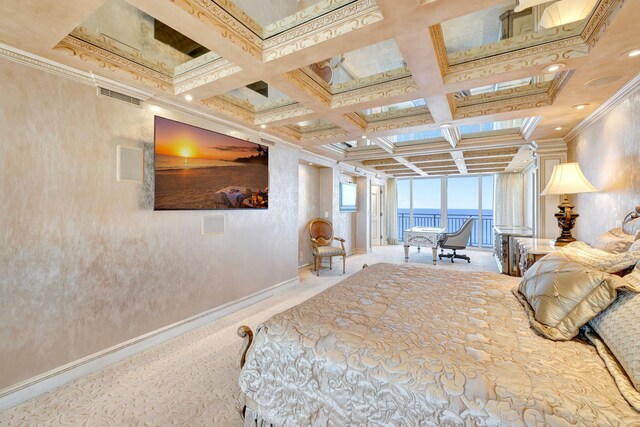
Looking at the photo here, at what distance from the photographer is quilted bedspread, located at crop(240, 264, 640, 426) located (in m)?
0.87

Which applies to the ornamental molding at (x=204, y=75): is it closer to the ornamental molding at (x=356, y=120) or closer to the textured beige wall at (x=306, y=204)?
the ornamental molding at (x=356, y=120)

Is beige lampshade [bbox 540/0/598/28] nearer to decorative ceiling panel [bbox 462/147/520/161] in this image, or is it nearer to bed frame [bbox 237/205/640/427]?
decorative ceiling panel [bbox 462/147/520/161]

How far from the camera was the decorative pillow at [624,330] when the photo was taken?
92 centimetres

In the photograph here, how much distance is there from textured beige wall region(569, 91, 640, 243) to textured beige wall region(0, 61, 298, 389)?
412 centimetres

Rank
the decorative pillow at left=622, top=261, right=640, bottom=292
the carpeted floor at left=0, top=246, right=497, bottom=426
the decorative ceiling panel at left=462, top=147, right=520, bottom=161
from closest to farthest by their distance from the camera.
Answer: the decorative pillow at left=622, top=261, right=640, bottom=292, the carpeted floor at left=0, top=246, right=497, bottom=426, the decorative ceiling panel at left=462, top=147, right=520, bottom=161

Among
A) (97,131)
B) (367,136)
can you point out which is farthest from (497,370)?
(367,136)

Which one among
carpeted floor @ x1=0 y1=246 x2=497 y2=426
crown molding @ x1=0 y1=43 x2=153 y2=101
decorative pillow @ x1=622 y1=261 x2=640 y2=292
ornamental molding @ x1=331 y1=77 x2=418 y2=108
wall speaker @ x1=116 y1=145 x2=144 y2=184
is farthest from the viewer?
ornamental molding @ x1=331 y1=77 x2=418 y2=108

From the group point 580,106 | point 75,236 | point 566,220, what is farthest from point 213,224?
point 580,106

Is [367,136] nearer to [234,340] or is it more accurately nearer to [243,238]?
[243,238]

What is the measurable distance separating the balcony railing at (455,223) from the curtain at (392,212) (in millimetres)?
650

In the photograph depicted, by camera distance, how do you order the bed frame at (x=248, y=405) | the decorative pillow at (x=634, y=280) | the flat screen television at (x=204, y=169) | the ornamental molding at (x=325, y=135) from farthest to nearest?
the ornamental molding at (x=325, y=135) → the flat screen television at (x=204, y=169) → the bed frame at (x=248, y=405) → the decorative pillow at (x=634, y=280)

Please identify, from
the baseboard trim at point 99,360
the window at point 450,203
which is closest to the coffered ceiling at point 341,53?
the baseboard trim at point 99,360

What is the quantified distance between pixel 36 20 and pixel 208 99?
51.3 inches

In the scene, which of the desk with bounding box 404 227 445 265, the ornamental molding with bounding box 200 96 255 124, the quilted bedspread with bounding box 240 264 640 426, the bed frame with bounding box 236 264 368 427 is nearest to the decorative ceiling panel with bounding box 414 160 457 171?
the desk with bounding box 404 227 445 265
